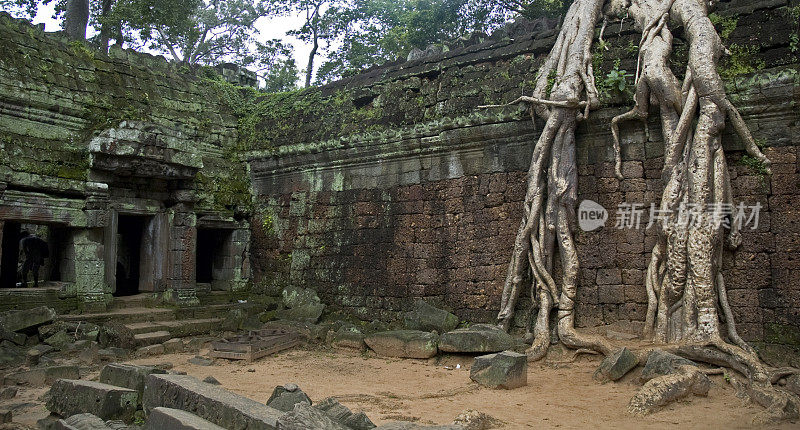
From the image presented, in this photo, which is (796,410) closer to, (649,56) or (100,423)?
(649,56)

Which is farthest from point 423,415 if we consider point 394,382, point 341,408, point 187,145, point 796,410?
point 187,145

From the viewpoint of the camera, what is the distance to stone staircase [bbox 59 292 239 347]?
25.3 feet

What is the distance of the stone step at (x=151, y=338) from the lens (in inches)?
294

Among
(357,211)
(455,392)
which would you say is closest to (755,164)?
(455,392)

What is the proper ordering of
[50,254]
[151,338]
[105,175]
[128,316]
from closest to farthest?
1. [151,338]
2. [128,316]
3. [105,175]
4. [50,254]

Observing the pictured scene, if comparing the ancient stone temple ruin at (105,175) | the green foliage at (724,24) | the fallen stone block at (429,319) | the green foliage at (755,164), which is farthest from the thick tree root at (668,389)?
the ancient stone temple ruin at (105,175)

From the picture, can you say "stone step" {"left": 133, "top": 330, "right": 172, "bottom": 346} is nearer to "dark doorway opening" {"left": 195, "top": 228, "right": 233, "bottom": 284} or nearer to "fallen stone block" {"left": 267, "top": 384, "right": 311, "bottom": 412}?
"dark doorway opening" {"left": 195, "top": 228, "right": 233, "bottom": 284}

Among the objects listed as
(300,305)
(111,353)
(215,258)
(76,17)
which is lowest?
(111,353)

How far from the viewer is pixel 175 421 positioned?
356 cm

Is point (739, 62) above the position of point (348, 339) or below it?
above

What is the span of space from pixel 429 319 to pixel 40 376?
14.5ft

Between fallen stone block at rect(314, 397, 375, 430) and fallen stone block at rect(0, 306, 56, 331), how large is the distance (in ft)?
15.9

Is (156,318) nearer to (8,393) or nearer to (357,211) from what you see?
(8,393)

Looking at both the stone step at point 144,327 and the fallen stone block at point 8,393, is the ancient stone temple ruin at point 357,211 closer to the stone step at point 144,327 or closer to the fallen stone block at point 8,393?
the stone step at point 144,327
